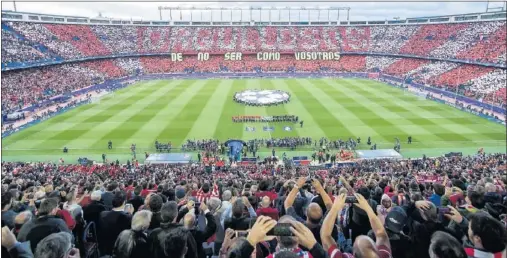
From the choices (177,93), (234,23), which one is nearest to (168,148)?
(177,93)

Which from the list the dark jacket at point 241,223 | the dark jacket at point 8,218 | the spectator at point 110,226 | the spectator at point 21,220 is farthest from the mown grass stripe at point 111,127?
the dark jacket at point 241,223

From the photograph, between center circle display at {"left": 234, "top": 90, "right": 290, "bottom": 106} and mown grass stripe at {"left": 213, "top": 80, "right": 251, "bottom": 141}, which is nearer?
mown grass stripe at {"left": 213, "top": 80, "right": 251, "bottom": 141}

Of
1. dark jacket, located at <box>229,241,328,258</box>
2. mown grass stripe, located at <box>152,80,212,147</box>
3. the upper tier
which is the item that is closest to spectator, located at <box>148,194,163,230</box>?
dark jacket, located at <box>229,241,328,258</box>

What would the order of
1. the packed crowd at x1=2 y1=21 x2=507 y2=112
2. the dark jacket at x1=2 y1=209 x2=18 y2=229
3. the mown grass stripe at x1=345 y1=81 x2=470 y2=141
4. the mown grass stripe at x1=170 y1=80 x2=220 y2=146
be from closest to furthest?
the dark jacket at x1=2 y1=209 x2=18 y2=229 < the mown grass stripe at x1=345 y1=81 x2=470 y2=141 < the mown grass stripe at x1=170 y1=80 x2=220 y2=146 < the packed crowd at x1=2 y1=21 x2=507 y2=112

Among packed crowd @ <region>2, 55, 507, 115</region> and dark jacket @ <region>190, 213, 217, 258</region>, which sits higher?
dark jacket @ <region>190, 213, 217, 258</region>

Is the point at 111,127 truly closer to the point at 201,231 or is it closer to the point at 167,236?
the point at 201,231

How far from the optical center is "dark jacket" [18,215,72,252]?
5930 millimetres

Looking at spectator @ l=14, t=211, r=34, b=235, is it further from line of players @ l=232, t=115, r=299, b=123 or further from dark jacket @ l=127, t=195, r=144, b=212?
line of players @ l=232, t=115, r=299, b=123

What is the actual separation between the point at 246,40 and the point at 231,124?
57.8 metres

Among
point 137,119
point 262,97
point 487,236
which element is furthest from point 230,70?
point 487,236

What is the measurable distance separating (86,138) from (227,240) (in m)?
35.0

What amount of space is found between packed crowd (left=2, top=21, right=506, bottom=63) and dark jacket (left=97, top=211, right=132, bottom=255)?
60263 millimetres

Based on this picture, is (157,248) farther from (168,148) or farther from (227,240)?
(168,148)

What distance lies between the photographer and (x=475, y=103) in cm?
4797
